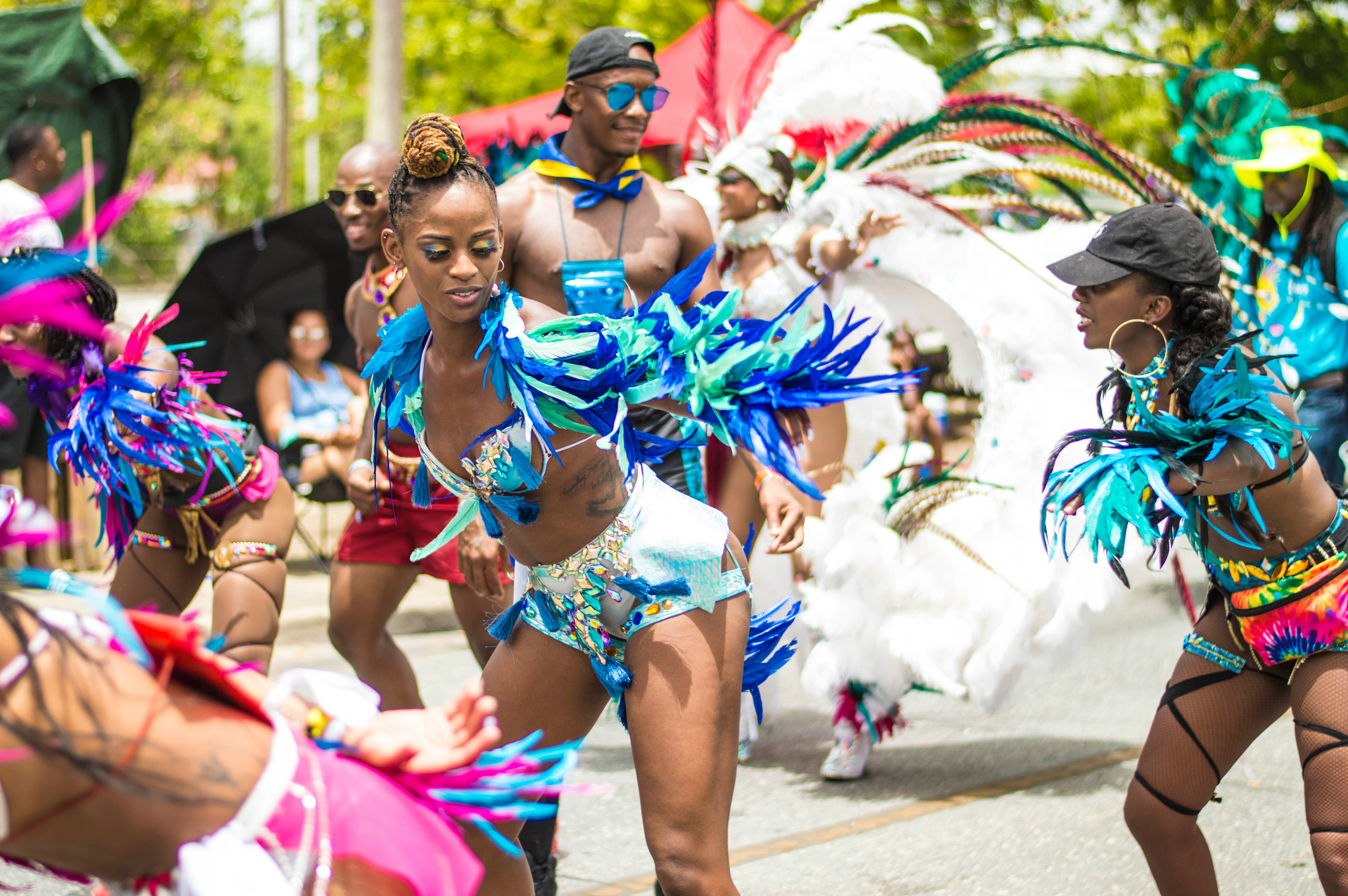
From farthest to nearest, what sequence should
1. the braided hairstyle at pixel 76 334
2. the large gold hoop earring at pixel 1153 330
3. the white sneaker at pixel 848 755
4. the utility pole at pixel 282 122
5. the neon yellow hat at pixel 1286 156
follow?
1. the utility pole at pixel 282 122
2. the neon yellow hat at pixel 1286 156
3. the white sneaker at pixel 848 755
4. the braided hairstyle at pixel 76 334
5. the large gold hoop earring at pixel 1153 330

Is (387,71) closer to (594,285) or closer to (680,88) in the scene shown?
(680,88)

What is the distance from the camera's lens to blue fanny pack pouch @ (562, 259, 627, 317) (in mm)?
3834

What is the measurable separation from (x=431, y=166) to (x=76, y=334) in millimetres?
1690

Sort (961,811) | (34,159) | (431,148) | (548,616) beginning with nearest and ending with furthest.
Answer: (431,148), (548,616), (961,811), (34,159)

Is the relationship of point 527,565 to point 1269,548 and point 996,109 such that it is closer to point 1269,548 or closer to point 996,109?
point 1269,548

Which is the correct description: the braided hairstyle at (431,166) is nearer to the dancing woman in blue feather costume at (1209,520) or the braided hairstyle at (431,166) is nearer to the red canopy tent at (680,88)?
the dancing woman in blue feather costume at (1209,520)

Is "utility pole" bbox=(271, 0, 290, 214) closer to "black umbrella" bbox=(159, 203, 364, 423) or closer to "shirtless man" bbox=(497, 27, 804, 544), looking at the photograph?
"black umbrella" bbox=(159, 203, 364, 423)

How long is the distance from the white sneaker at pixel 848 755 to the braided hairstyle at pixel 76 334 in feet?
9.11

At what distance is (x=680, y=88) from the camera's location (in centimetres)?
1173

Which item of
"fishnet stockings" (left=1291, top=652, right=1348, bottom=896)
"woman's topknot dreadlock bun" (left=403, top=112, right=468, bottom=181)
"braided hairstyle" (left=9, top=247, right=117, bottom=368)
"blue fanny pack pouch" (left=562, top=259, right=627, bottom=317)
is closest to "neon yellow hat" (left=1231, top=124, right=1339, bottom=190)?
"blue fanny pack pouch" (left=562, top=259, right=627, bottom=317)

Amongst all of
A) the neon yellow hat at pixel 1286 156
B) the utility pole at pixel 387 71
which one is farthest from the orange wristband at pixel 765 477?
the utility pole at pixel 387 71

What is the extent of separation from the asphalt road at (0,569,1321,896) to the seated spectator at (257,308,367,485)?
8.13ft

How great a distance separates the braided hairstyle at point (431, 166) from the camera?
249cm

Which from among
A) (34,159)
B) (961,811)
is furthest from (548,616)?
(34,159)
